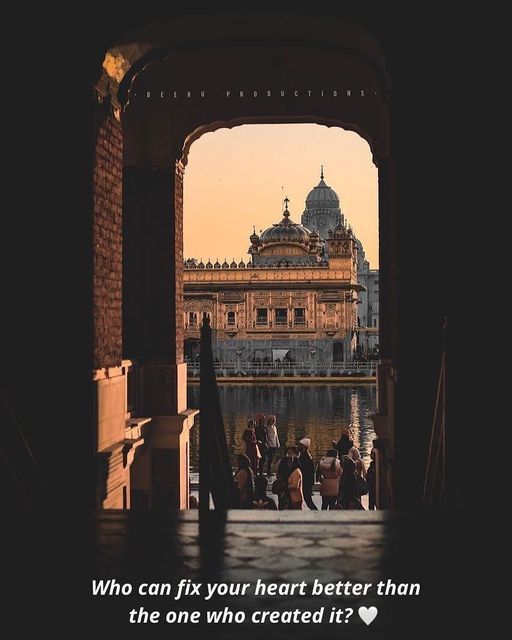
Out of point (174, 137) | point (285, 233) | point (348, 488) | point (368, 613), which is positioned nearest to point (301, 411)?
point (174, 137)

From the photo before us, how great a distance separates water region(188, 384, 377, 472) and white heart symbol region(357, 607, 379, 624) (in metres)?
14.3

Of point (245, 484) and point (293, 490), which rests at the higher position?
point (245, 484)

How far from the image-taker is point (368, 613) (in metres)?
3.44

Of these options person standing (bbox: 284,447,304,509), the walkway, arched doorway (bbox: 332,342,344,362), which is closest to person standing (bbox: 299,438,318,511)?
person standing (bbox: 284,447,304,509)

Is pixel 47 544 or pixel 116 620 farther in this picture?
pixel 47 544

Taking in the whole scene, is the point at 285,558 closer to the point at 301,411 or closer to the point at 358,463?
the point at 358,463

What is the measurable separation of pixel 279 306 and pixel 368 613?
2225 inches

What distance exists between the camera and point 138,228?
389 inches

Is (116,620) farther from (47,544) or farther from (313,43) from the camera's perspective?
(313,43)

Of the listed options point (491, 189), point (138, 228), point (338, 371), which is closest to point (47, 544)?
point (491, 189)

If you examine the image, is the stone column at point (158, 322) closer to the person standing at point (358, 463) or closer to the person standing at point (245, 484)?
the person standing at point (245, 484)

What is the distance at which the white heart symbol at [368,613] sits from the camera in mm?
3389

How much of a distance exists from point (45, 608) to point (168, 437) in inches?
241

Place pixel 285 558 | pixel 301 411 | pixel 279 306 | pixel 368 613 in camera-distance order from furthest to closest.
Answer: pixel 279 306
pixel 301 411
pixel 285 558
pixel 368 613
